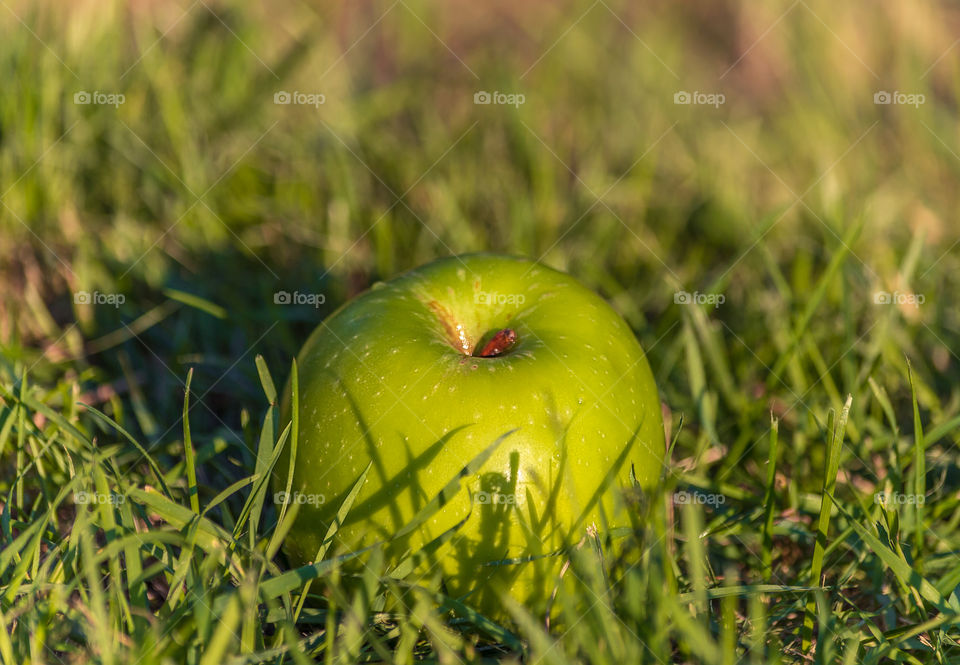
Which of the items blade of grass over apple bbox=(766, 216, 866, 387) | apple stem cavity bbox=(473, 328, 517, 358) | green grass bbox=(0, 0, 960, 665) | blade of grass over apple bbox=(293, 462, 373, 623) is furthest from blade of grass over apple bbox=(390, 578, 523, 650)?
blade of grass over apple bbox=(766, 216, 866, 387)

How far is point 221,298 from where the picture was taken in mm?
3350

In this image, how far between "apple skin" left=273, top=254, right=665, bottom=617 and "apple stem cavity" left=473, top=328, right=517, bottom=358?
2cm

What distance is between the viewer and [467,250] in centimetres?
358

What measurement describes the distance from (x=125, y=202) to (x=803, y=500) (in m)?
2.88

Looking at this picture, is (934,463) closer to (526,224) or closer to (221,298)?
(526,224)

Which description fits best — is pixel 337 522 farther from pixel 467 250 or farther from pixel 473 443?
pixel 467 250

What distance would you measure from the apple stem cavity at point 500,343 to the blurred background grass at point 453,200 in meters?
0.71

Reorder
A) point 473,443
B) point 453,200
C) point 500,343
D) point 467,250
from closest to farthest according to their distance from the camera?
point 473,443 < point 500,343 < point 467,250 < point 453,200

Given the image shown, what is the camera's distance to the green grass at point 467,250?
6.22 feet

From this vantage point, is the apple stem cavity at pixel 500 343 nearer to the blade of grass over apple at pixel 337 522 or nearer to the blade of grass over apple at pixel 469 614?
the blade of grass over apple at pixel 337 522

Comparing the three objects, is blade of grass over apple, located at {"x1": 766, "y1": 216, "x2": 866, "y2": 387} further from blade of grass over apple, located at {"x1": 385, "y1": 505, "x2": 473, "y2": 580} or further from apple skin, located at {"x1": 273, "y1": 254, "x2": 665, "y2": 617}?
blade of grass over apple, located at {"x1": 385, "y1": 505, "x2": 473, "y2": 580}

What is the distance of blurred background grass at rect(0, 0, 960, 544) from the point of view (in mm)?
2998

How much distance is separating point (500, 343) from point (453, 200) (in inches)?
67.3

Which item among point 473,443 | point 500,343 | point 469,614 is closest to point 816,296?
point 500,343
